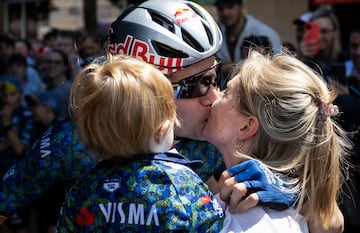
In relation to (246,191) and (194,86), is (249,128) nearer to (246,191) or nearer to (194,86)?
(246,191)

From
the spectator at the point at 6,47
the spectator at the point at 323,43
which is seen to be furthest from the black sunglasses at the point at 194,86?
the spectator at the point at 6,47

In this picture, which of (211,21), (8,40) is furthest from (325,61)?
(8,40)

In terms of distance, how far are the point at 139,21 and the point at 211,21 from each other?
0.30 meters

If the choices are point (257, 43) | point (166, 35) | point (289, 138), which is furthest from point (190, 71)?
point (257, 43)

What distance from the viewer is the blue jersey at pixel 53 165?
2545mm

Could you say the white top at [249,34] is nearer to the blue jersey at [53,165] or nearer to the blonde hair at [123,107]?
the blue jersey at [53,165]

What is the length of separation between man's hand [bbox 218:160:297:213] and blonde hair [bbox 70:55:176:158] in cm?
25

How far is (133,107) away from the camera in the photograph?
1.89 m

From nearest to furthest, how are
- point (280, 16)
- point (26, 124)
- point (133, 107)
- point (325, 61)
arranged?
point (133, 107) → point (325, 61) → point (26, 124) → point (280, 16)

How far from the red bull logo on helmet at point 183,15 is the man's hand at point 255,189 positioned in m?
0.75

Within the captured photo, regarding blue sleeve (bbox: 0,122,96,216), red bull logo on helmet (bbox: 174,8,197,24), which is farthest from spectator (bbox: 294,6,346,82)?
blue sleeve (bbox: 0,122,96,216)

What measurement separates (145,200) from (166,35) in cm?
77

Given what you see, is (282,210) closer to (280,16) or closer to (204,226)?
(204,226)

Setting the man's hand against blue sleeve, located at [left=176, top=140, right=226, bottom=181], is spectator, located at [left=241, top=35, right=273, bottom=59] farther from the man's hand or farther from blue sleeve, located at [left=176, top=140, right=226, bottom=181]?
the man's hand
